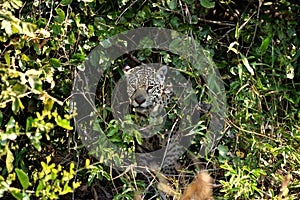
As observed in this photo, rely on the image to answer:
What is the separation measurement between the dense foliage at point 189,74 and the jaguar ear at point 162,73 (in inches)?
2.4

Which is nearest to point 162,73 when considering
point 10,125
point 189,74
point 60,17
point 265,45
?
point 189,74

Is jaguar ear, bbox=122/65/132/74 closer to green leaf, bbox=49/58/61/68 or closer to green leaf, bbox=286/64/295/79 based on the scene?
green leaf, bbox=49/58/61/68

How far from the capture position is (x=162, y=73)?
3.17 meters

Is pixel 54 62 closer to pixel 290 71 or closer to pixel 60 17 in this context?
pixel 60 17

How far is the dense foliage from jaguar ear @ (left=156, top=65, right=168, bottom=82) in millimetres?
61

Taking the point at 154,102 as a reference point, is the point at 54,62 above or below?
above

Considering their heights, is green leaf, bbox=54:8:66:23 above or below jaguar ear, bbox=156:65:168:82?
above

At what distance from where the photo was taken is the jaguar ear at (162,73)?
315 cm

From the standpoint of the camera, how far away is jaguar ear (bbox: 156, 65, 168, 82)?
3.15 m

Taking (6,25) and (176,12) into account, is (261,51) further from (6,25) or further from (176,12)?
(6,25)

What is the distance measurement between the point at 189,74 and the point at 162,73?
26cm

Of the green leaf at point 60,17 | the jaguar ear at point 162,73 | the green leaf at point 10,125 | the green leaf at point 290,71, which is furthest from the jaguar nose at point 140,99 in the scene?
the green leaf at point 10,125

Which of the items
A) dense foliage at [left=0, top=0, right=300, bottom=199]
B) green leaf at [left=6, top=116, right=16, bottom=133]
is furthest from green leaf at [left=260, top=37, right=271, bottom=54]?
green leaf at [left=6, top=116, right=16, bottom=133]

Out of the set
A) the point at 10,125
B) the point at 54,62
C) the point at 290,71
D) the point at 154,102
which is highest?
the point at 54,62
